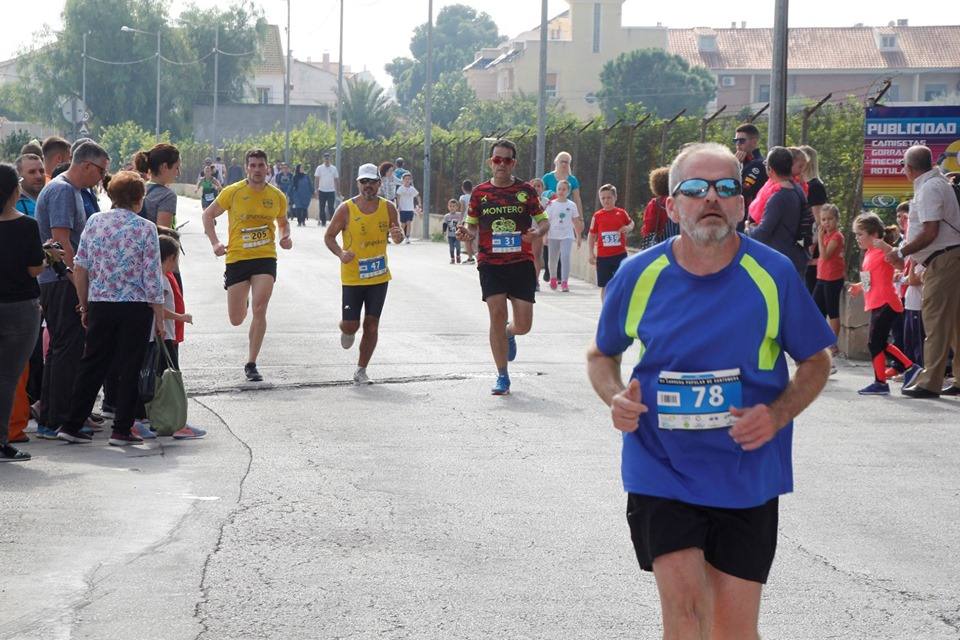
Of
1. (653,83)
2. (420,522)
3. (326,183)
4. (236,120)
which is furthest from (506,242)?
(653,83)

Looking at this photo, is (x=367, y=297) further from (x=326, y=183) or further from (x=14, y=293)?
(x=326, y=183)

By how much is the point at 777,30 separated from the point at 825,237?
184 inches

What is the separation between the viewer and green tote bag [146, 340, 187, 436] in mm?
10625

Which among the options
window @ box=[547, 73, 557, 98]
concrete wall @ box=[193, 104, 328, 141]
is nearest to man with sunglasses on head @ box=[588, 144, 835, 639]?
concrete wall @ box=[193, 104, 328, 141]

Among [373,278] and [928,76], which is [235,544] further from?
[928,76]

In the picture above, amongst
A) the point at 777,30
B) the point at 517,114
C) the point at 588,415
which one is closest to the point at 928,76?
the point at 517,114

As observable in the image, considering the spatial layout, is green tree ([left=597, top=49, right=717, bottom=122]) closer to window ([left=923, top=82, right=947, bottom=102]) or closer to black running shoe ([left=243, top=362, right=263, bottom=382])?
window ([left=923, top=82, right=947, bottom=102])

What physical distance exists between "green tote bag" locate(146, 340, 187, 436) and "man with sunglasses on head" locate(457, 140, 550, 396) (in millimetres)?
3023

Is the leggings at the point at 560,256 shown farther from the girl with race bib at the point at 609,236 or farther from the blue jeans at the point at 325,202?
the blue jeans at the point at 325,202

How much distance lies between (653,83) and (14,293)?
11542 centimetres

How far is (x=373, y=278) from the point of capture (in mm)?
14094

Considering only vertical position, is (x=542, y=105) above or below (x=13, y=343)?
above

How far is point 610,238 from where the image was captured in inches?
782

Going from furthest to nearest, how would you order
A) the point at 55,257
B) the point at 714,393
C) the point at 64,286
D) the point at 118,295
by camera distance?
1. the point at 64,286
2. the point at 55,257
3. the point at 118,295
4. the point at 714,393
